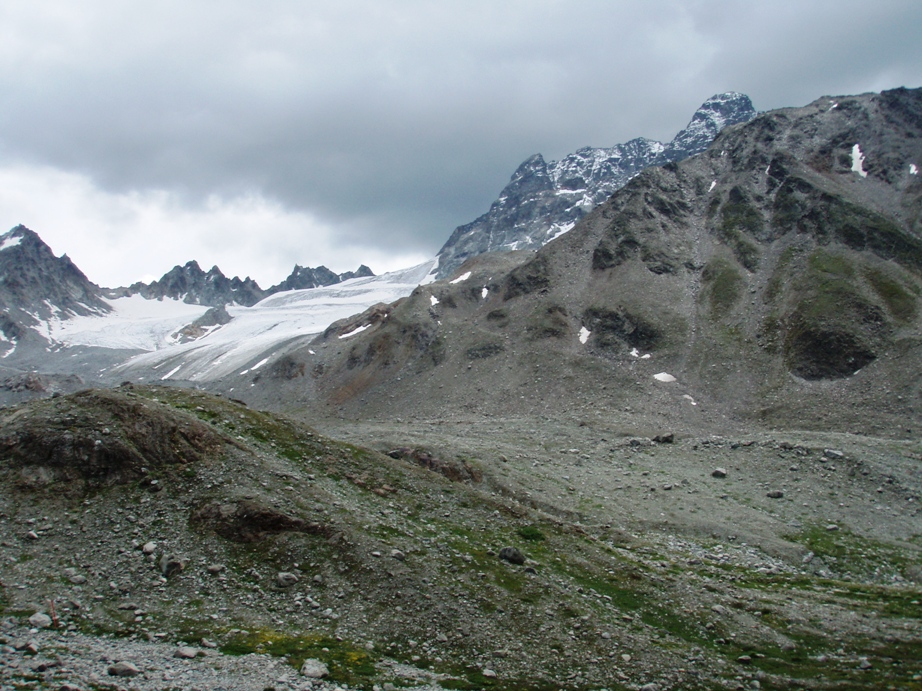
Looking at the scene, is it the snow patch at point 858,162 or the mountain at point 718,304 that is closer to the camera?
the mountain at point 718,304

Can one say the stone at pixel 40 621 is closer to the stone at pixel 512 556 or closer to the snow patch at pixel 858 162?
the stone at pixel 512 556

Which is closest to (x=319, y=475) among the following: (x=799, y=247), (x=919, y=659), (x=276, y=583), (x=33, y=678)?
(x=276, y=583)

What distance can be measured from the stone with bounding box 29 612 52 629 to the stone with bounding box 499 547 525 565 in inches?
667

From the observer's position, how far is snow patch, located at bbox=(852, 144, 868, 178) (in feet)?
416

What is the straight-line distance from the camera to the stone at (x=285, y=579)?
23.6 metres

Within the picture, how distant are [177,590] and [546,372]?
259 ft

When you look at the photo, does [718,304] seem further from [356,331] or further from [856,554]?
[356,331]

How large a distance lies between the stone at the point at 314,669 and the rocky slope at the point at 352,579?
0.11m

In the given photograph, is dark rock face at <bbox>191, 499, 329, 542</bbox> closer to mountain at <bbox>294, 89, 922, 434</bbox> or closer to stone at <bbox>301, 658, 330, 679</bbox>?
stone at <bbox>301, 658, 330, 679</bbox>

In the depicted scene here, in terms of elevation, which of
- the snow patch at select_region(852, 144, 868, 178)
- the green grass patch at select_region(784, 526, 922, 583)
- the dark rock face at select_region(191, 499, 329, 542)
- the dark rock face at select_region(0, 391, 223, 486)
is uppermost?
the snow patch at select_region(852, 144, 868, 178)

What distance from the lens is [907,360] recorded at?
3049 inches

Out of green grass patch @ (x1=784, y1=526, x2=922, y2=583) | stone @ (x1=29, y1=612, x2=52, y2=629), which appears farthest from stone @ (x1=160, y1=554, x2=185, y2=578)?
green grass patch @ (x1=784, y1=526, x2=922, y2=583)

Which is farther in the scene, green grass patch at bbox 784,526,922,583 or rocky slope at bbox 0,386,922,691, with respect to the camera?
green grass patch at bbox 784,526,922,583

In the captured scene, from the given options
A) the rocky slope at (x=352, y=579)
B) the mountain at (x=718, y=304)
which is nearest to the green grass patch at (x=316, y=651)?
the rocky slope at (x=352, y=579)
